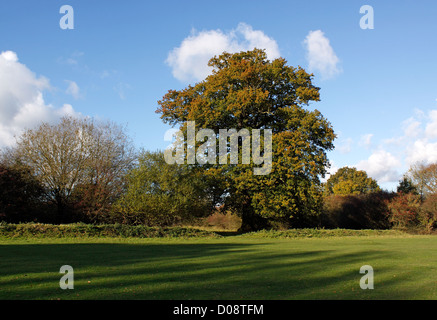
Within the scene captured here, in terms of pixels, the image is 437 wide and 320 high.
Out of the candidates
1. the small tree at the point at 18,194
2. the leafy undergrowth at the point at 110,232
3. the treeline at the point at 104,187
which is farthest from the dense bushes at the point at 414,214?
the small tree at the point at 18,194

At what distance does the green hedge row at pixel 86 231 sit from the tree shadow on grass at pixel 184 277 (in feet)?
27.9

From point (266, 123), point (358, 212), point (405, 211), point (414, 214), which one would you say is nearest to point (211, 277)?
point (266, 123)

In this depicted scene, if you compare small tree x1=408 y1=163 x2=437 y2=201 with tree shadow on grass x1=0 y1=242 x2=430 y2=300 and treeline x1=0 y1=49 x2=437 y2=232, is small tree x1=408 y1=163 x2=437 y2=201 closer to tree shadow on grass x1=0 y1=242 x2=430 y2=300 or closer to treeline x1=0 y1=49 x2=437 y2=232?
treeline x1=0 y1=49 x2=437 y2=232

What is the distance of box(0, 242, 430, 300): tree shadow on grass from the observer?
292 inches

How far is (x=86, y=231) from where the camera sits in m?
22.7

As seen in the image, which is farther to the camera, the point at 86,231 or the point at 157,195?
the point at 157,195

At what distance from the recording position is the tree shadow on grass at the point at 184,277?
7.41 metres

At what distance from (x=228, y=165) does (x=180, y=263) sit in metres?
18.6

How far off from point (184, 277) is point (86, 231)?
1549 cm

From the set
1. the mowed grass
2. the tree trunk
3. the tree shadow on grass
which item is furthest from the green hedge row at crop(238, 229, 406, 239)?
the tree shadow on grass

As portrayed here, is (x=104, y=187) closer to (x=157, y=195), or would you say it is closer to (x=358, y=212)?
(x=157, y=195)

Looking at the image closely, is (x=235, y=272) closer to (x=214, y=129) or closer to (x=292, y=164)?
(x=292, y=164)
